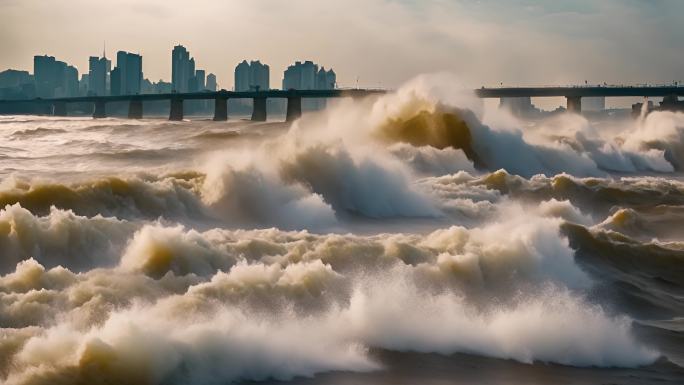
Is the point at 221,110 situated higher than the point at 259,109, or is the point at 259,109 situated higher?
the point at 259,109

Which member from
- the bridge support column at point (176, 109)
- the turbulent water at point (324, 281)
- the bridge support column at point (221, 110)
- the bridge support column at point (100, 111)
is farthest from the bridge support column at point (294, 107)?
the turbulent water at point (324, 281)

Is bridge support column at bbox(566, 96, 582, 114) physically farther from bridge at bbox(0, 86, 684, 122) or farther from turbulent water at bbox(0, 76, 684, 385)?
turbulent water at bbox(0, 76, 684, 385)

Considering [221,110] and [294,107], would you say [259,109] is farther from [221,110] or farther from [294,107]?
[294,107]

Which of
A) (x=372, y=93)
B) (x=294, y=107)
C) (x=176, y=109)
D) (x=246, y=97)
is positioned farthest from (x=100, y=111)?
(x=372, y=93)

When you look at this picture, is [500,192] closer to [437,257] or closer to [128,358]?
[437,257]

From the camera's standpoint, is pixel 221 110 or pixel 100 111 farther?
pixel 100 111

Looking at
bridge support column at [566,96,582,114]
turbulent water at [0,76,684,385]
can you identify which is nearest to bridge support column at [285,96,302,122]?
bridge support column at [566,96,582,114]
